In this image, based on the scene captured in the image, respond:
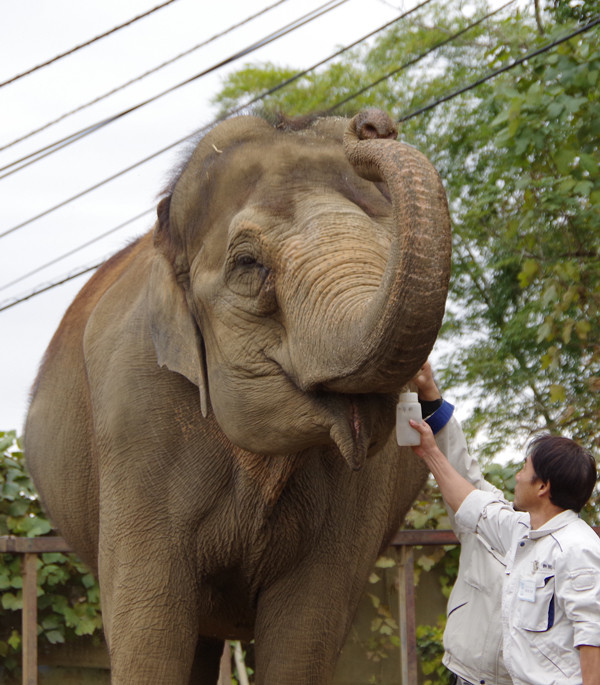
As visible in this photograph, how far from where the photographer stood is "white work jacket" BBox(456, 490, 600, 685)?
2.88 meters

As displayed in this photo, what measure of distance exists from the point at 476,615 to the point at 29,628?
2484 millimetres

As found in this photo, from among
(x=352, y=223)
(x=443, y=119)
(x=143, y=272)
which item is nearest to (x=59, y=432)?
(x=143, y=272)

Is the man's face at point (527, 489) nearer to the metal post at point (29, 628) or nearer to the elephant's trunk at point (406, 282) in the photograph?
the elephant's trunk at point (406, 282)

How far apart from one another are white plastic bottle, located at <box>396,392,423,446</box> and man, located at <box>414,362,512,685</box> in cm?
51

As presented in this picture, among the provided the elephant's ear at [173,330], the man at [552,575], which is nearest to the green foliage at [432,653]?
the man at [552,575]

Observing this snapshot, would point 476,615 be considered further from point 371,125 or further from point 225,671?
point 225,671

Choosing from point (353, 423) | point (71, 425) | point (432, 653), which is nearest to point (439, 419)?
point (353, 423)

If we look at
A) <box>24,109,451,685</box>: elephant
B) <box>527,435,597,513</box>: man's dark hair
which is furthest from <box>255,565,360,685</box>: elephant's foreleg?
<box>527,435,597,513</box>: man's dark hair

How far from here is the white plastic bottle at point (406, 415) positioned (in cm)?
311

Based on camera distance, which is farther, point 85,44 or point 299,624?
point 85,44

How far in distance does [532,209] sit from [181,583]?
3.24 m

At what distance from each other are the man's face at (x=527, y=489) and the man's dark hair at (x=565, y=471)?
2 centimetres

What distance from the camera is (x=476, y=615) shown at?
11.7ft

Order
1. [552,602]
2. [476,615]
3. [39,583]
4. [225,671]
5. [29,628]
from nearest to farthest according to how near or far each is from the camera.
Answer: [552,602], [476,615], [29,628], [225,671], [39,583]
